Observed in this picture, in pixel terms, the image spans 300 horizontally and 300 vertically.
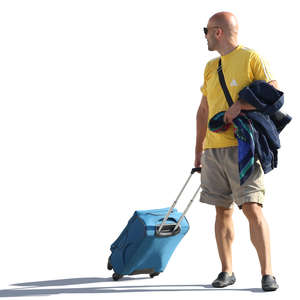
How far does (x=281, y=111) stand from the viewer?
483cm

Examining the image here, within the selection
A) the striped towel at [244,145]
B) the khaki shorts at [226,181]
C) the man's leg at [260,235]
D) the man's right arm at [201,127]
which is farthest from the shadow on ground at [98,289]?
the man's right arm at [201,127]

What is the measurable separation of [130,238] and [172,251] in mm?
380

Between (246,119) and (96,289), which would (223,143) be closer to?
(246,119)

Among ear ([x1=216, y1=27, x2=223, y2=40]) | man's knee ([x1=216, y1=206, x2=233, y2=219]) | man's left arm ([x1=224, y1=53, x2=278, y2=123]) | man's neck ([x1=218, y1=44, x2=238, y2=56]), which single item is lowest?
man's knee ([x1=216, y1=206, x2=233, y2=219])

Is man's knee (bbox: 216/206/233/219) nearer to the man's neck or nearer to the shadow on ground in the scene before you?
the shadow on ground

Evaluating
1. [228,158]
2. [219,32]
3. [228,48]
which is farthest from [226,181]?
[219,32]

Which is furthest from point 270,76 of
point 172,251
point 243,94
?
point 172,251

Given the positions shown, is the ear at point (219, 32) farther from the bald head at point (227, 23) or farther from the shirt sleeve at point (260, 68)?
the shirt sleeve at point (260, 68)

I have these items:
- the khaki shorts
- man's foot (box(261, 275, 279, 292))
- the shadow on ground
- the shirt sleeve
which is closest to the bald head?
the shirt sleeve

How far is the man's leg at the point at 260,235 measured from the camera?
473 centimetres

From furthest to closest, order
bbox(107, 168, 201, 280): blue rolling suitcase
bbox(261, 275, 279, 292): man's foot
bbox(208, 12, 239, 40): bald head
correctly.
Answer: bbox(107, 168, 201, 280): blue rolling suitcase → bbox(208, 12, 239, 40): bald head → bbox(261, 275, 279, 292): man's foot

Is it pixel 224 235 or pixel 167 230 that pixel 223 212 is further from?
pixel 167 230

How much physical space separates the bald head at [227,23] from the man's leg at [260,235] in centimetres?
130

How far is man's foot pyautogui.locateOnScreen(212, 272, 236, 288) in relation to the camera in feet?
16.3
